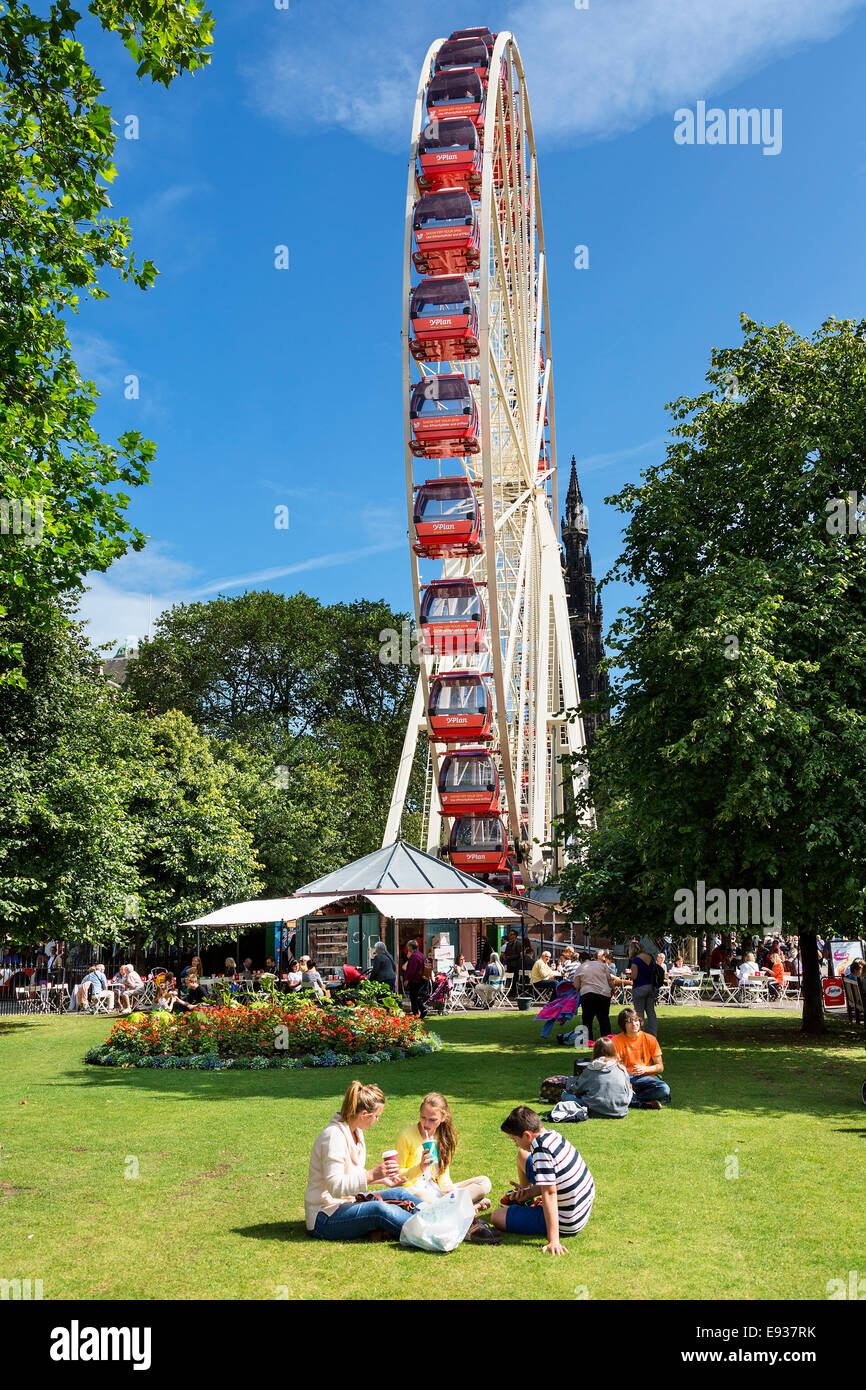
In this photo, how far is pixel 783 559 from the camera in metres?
18.3

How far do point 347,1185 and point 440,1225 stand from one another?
2.42 ft

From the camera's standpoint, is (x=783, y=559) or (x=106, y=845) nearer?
(x=783, y=559)

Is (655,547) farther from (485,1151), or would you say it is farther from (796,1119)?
(485,1151)

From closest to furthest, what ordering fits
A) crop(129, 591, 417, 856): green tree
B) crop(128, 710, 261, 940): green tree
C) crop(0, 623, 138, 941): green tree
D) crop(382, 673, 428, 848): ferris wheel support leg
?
crop(0, 623, 138, 941): green tree → crop(128, 710, 261, 940): green tree → crop(382, 673, 428, 848): ferris wheel support leg → crop(129, 591, 417, 856): green tree

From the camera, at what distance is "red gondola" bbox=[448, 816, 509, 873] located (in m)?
32.8

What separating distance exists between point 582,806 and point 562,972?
21.9ft

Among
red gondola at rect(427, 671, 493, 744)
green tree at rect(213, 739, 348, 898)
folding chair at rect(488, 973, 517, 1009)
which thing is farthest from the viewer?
green tree at rect(213, 739, 348, 898)

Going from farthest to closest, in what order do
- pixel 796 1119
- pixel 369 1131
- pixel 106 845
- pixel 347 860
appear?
pixel 347 860 < pixel 106 845 < pixel 796 1119 < pixel 369 1131

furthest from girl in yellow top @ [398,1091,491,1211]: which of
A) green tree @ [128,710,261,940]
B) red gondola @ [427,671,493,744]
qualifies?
green tree @ [128,710,261,940]

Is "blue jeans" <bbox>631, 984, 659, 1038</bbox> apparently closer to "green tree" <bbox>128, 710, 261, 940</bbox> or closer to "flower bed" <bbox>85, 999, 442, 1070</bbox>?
"flower bed" <bbox>85, 999, 442, 1070</bbox>

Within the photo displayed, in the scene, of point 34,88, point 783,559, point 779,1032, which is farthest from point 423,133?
point 779,1032

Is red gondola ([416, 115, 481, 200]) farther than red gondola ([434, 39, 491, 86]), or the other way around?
red gondola ([434, 39, 491, 86])

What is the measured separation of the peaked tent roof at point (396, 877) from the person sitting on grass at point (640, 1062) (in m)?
7.78

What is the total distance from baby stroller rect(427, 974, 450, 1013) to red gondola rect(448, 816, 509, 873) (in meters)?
5.84
